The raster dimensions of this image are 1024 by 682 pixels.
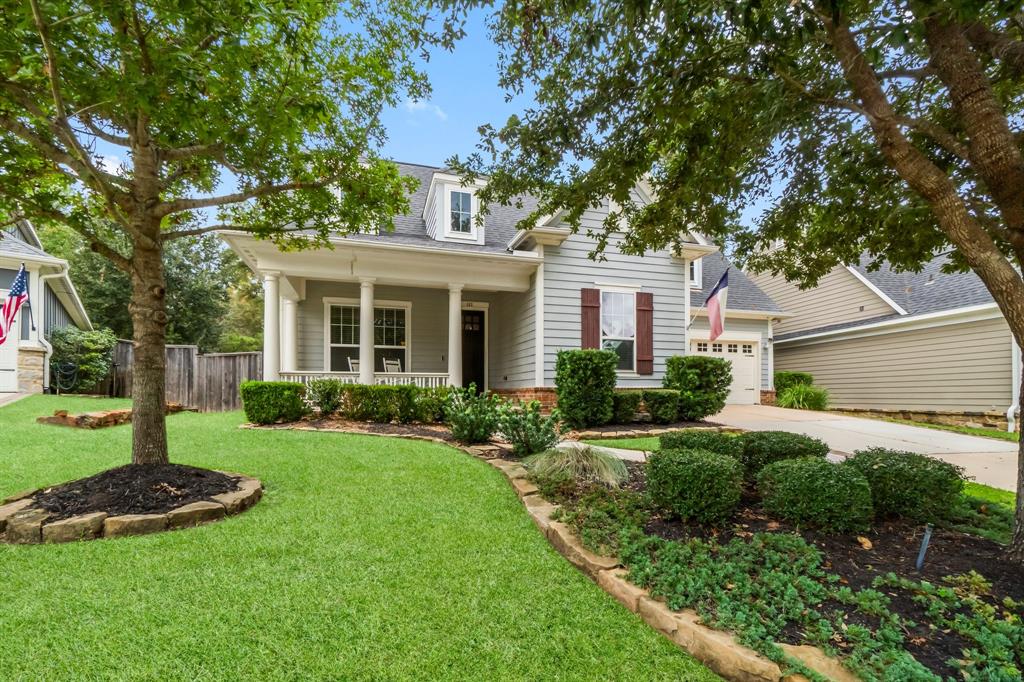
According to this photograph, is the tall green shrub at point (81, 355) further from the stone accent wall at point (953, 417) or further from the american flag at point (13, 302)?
the stone accent wall at point (953, 417)

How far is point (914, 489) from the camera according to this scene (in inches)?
125

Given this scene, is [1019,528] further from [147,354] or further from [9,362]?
[9,362]

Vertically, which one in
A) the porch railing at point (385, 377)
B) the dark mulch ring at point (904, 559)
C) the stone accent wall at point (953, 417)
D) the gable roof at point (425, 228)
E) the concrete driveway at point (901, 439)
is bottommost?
the stone accent wall at point (953, 417)

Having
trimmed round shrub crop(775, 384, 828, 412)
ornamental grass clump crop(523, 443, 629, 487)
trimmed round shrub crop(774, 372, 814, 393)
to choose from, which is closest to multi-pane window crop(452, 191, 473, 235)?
ornamental grass clump crop(523, 443, 629, 487)

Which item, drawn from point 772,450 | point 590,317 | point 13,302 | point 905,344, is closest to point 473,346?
point 590,317

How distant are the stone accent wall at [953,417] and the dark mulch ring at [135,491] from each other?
13683mm

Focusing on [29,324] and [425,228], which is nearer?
[425,228]

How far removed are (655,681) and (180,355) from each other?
11496 millimetres

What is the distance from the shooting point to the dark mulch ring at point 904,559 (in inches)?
77.4

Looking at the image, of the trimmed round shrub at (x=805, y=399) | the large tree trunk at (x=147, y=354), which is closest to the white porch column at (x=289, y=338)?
the large tree trunk at (x=147, y=354)

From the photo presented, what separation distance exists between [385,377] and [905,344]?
43.7 ft

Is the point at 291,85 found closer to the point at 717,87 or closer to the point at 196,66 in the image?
the point at 196,66

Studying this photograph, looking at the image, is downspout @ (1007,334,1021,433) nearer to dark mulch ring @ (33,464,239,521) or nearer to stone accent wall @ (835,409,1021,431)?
stone accent wall @ (835,409,1021,431)

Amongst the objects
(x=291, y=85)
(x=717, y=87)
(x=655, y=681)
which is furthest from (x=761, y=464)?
(x=291, y=85)
